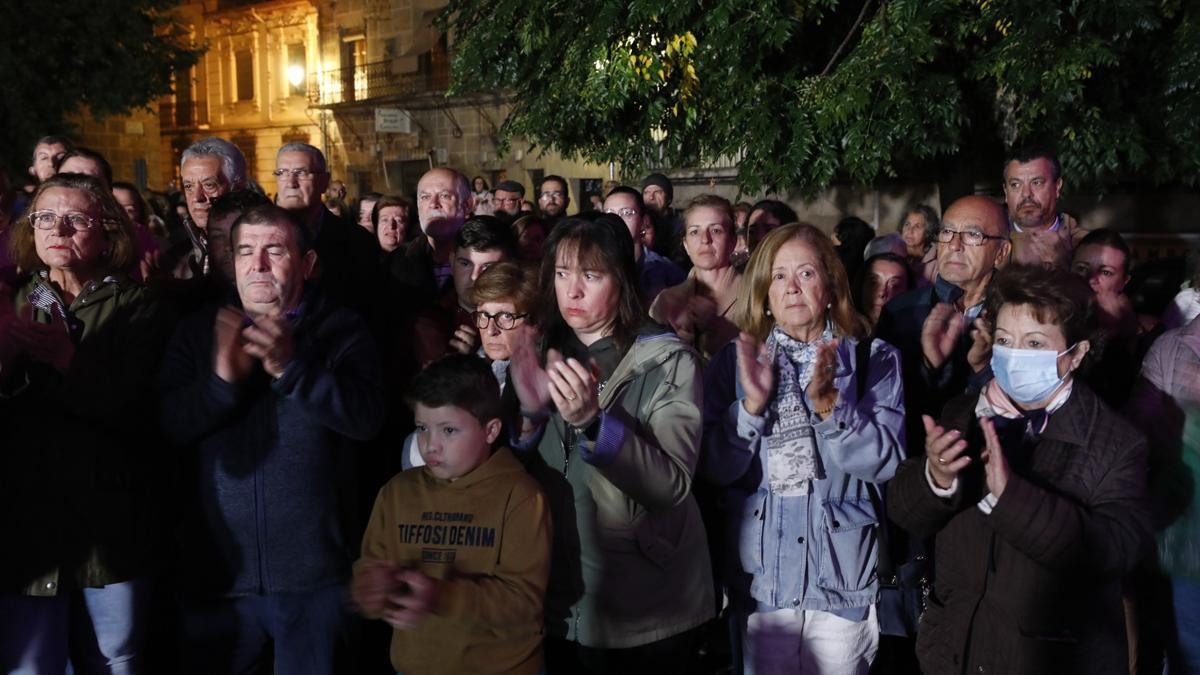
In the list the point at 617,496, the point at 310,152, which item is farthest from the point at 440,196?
the point at 617,496

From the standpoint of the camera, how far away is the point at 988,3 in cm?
→ 767

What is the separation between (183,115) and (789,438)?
4458 centimetres

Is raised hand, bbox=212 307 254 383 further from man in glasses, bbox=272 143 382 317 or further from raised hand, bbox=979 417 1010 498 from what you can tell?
raised hand, bbox=979 417 1010 498

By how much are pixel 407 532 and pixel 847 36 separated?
7.17m

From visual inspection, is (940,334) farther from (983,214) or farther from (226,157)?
(226,157)

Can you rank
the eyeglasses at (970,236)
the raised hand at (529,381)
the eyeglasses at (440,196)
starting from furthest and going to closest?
the eyeglasses at (440,196)
the eyeglasses at (970,236)
the raised hand at (529,381)

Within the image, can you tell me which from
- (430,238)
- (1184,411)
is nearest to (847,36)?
(430,238)

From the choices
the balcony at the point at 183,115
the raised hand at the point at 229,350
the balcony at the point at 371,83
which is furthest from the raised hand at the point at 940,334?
the balcony at the point at 183,115

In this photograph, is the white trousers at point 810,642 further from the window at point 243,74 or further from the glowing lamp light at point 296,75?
the window at point 243,74

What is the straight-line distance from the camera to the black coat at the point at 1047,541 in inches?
113

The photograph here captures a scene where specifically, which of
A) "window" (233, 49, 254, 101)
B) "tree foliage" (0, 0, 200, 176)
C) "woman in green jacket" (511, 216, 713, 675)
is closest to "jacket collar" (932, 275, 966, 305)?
"woman in green jacket" (511, 216, 713, 675)

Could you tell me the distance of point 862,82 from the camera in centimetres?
781

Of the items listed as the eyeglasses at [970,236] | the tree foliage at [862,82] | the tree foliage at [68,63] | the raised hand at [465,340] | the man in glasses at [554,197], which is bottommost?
the raised hand at [465,340]

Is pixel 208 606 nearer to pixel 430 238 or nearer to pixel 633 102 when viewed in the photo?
pixel 430 238
